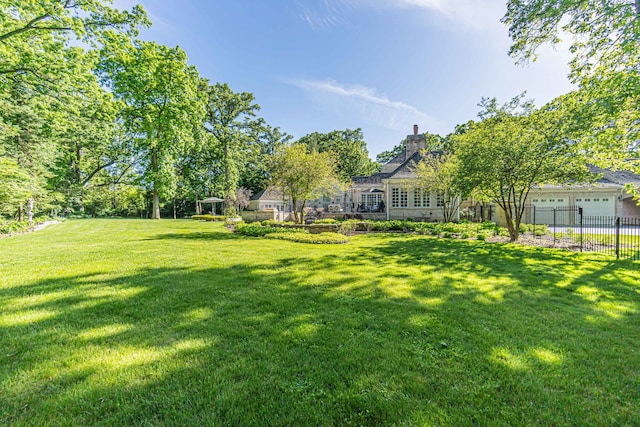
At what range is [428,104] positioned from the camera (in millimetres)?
17578

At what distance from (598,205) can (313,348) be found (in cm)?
2605

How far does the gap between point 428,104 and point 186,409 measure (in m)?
19.7

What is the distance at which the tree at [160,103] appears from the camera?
68.5ft

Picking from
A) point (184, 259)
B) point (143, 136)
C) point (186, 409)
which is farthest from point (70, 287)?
point (143, 136)

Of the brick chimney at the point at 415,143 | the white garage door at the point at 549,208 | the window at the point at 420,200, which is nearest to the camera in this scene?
the white garage door at the point at 549,208

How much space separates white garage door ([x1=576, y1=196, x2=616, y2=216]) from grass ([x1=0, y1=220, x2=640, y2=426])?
1893cm

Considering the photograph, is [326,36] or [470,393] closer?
[470,393]

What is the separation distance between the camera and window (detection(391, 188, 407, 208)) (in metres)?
21.1

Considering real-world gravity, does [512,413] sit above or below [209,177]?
below

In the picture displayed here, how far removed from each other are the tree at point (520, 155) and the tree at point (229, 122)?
24082 mm

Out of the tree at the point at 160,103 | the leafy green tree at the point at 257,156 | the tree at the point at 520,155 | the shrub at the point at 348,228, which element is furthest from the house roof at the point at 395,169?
the tree at the point at 160,103

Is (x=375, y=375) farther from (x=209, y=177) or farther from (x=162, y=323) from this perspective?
(x=209, y=177)

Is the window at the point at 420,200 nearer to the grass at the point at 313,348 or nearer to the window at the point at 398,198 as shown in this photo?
the window at the point at 398,198

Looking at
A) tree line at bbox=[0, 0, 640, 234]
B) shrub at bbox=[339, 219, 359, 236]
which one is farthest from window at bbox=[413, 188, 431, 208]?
shrub at bbox=[339, 219, 359, 236]
